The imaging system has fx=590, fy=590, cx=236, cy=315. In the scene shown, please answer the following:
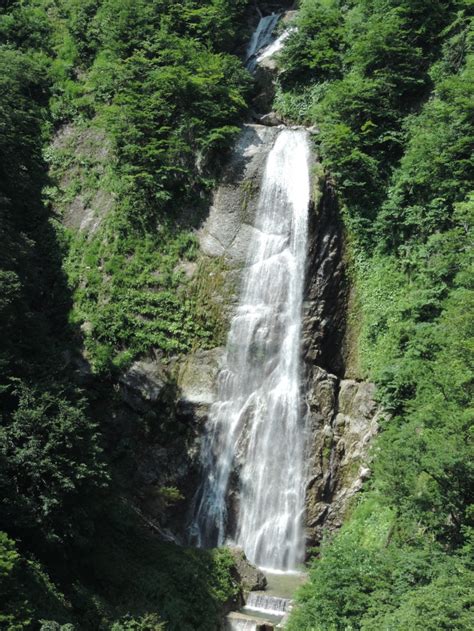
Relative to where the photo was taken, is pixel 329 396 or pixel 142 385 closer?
pixel 329 396

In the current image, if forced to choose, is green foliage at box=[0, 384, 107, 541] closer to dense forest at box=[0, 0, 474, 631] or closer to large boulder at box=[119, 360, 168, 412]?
dense forest at box=[0, 0, 474, 631]

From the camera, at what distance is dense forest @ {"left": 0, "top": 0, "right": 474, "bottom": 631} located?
12.5 m

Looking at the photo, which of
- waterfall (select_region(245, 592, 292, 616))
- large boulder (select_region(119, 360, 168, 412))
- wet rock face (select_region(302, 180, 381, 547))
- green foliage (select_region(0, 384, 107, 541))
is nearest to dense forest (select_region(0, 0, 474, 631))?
green foliage (select_region(0, 384, 107, 541))

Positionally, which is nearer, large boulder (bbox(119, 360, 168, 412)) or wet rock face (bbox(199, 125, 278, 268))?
large boulder (bbox(119, 360, 168, 412))

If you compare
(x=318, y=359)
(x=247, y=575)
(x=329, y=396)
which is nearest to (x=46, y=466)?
(x=247, y=575)

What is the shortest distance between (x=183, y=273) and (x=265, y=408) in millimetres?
6559

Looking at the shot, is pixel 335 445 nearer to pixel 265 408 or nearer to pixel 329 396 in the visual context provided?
pixel 329 396

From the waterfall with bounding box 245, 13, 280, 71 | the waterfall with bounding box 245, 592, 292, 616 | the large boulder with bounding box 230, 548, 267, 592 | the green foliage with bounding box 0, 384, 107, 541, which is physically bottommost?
the waterfall with bounding box 245, 592, 292, 616

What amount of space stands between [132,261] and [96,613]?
1457 cm

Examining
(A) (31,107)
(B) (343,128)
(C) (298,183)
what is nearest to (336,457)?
(C) (298,183)

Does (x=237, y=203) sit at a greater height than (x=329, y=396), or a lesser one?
greater

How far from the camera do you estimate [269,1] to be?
36.7 metres

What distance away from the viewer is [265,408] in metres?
20.9

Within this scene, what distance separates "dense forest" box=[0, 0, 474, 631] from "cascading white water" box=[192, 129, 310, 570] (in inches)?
68.2
